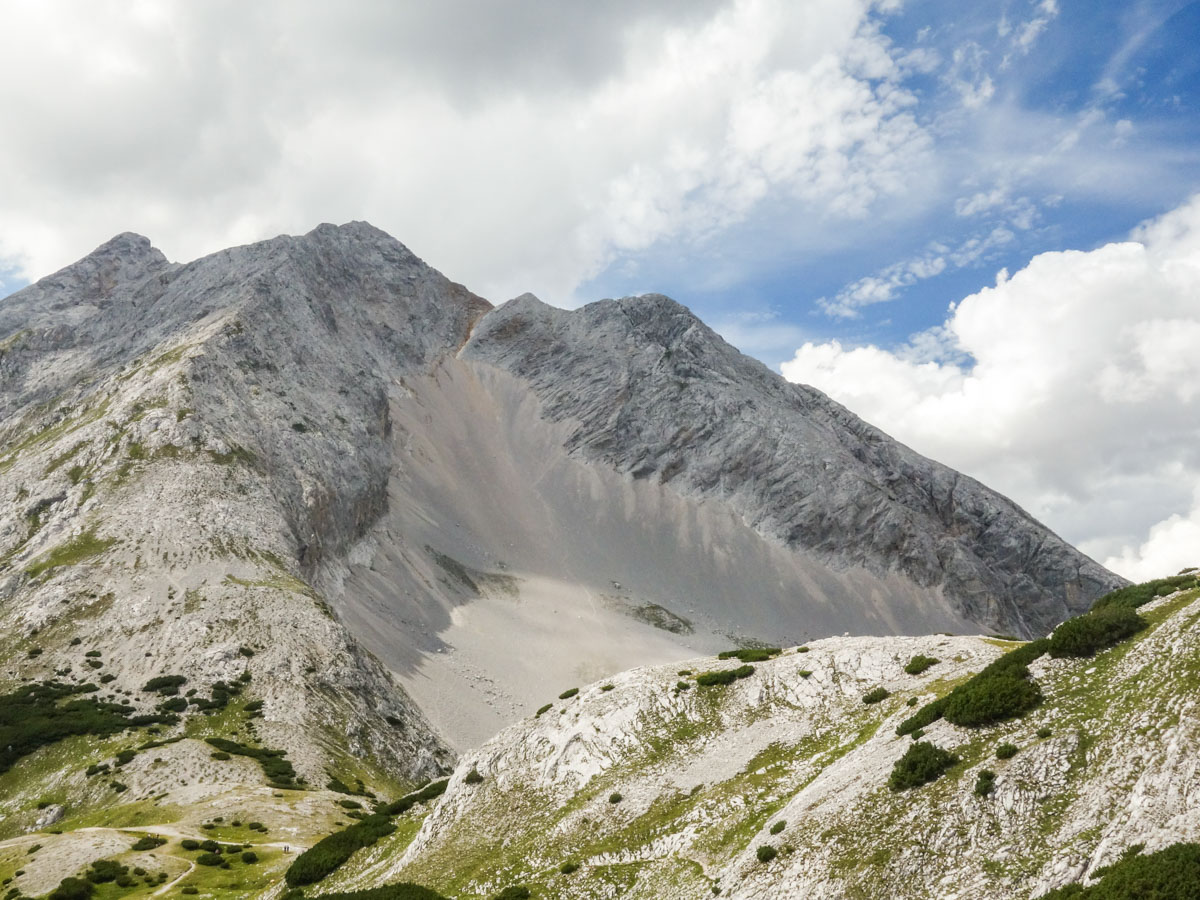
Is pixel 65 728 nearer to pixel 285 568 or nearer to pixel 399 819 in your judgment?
pixel 285 568

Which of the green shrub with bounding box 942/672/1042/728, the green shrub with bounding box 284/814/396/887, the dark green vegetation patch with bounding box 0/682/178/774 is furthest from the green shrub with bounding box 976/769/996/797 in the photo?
the dark green vegetation patch with bounding box 0/682/178/774

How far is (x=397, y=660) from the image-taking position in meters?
118

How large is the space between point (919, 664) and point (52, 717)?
238 feet

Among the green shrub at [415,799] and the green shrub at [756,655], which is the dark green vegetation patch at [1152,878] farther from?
the green shrub at [415,799]

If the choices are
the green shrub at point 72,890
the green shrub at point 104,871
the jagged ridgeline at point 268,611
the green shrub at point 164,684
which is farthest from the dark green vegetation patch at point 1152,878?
the green shrub at point 164,684

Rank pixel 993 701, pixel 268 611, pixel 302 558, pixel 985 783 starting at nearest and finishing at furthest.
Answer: pixel 985 783, pixel 993 701, pixel 268 611, pixel 302 558

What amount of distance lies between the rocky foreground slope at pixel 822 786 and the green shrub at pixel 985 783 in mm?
51

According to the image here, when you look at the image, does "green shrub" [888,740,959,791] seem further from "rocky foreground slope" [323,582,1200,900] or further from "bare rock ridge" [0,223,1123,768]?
"bare rock ridge" [0,223,1123,768]

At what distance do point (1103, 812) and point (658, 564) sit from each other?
177143 mm

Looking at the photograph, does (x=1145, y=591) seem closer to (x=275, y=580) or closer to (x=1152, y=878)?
(x=1152, y=878)

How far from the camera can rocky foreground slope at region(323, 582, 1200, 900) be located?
57.9ft

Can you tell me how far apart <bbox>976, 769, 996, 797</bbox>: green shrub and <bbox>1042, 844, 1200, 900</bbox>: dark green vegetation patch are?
3724 mm

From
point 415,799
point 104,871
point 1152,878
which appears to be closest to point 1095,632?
point 1152,878

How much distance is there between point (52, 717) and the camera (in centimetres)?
6675
